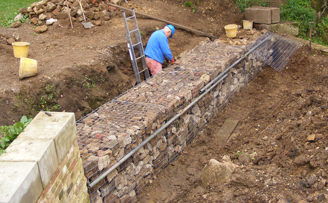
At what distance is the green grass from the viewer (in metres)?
9.37

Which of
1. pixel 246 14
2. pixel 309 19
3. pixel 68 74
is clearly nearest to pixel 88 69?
pixel 68 74

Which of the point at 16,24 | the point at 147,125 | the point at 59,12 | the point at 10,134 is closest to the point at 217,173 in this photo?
the point at 147,125

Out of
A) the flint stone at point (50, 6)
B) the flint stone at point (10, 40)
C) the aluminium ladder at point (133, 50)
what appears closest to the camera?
the flint stone at point (10, 40)

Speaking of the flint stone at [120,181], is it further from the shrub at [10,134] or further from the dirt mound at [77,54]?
the dirt mound at [77,54]

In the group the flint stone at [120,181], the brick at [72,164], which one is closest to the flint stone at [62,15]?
the flint stone at [120,181]

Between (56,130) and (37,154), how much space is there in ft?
1.52

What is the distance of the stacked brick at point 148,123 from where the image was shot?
4680 mm

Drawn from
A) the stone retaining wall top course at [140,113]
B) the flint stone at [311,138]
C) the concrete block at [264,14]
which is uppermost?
the concrete block at [264,14]

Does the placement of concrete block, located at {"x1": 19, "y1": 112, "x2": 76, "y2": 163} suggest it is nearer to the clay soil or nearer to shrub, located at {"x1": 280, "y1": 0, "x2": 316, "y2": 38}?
the clay soil

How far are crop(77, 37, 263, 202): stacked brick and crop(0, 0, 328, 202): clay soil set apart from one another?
0.37m

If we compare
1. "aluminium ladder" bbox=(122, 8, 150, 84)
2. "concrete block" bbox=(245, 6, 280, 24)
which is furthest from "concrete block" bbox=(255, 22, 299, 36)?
"aluminium ladder" bbox=(122, 8, 150, 84)

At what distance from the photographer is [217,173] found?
17.1 ft

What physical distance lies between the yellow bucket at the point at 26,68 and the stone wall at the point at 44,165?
313 centimetres

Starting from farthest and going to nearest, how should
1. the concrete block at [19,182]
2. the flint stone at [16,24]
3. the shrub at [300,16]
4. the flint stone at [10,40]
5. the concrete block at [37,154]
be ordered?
the shrub at [300,16] → the flint stone at [16,24] → the flint stone at [10,40] → the concrete block at [37,154] → the concrete block at [19,182]
